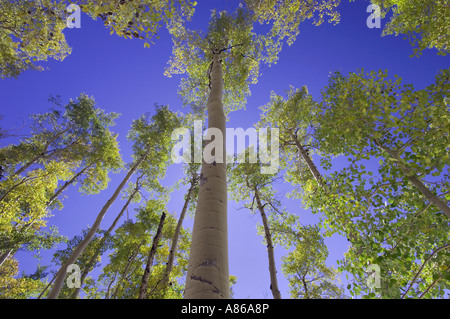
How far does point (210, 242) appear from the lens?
2082 mm

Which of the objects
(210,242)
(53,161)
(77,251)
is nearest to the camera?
(210,242)

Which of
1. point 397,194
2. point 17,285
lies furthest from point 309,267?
point 17,285

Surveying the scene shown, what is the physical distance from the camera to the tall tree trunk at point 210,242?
1.79 metres

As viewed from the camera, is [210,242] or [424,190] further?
[424,190]

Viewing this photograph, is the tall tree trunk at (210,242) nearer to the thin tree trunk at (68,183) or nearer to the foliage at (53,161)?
the foliage at (53,161)

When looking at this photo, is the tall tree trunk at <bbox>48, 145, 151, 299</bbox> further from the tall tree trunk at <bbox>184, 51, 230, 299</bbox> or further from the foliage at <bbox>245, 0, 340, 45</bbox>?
the foliage at <bbox>245, 0, 340, 45</bbox>

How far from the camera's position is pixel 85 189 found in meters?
14.9

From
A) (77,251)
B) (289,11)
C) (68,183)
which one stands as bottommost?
(77,251)

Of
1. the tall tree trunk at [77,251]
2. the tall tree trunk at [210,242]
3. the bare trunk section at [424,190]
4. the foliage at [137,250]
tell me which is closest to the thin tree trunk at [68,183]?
the foliage at [137,250]

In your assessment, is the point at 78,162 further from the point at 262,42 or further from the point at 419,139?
the point at 419,139

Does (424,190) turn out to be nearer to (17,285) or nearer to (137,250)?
(137,250)

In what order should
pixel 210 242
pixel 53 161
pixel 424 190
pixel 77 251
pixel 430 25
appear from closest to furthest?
pixel 210 242 → pixel 424 190 → pixel 430 25 → pixel 77 251 → pixel 53 161

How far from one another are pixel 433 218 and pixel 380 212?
25.5 inches
